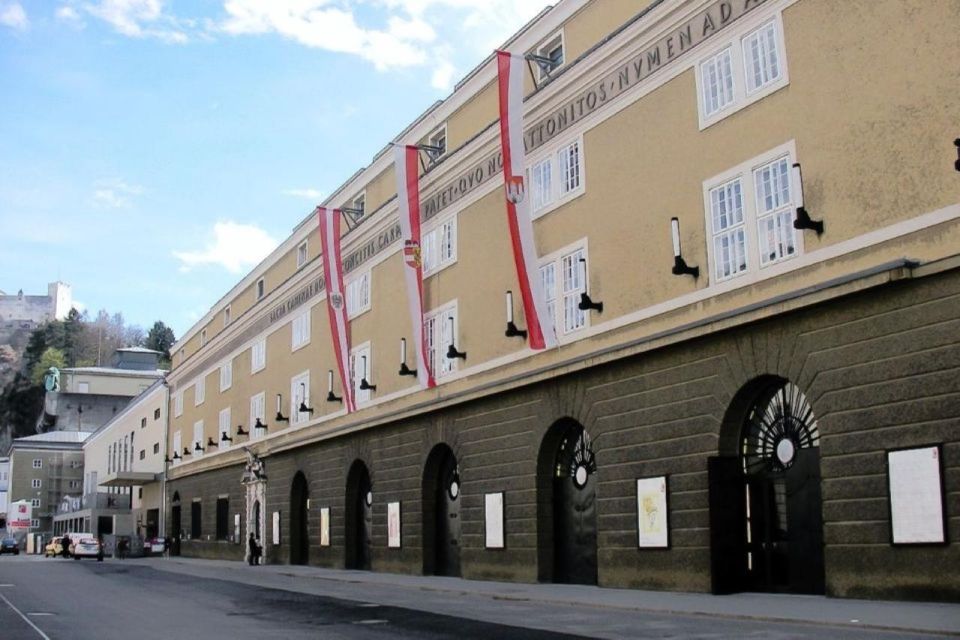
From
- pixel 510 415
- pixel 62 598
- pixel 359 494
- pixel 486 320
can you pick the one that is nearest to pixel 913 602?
pixel 510 415

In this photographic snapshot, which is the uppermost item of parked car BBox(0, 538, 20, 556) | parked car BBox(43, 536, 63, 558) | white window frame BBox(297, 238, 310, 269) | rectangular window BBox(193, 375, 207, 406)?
white window frame BBox(297, 238, 310, 269)

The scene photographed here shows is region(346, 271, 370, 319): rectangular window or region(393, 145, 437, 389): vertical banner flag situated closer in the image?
region(393, 145, 437, 389): vertical banner flag

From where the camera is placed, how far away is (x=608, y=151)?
24609 millimetres

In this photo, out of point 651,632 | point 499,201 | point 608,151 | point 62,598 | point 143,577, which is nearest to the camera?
point 651,632

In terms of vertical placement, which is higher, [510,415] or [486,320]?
[486,320]

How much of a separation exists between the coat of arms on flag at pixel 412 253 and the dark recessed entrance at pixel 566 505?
8763 mm

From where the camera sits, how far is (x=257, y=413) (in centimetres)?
5206

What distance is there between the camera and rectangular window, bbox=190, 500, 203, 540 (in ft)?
206

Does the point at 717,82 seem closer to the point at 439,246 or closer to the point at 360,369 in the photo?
the point at 439,246

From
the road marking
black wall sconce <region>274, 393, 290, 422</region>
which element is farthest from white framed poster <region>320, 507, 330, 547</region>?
the road marking

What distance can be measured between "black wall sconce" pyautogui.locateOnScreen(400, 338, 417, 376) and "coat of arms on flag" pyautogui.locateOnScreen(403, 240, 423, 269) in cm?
346

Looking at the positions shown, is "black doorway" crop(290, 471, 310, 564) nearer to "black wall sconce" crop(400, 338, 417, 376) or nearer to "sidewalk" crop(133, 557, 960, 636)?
"sidewalk" crop(133, 557, 960, 636)

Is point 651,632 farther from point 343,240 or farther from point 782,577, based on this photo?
point 343,240

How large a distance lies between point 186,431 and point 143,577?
30739 millimetres
